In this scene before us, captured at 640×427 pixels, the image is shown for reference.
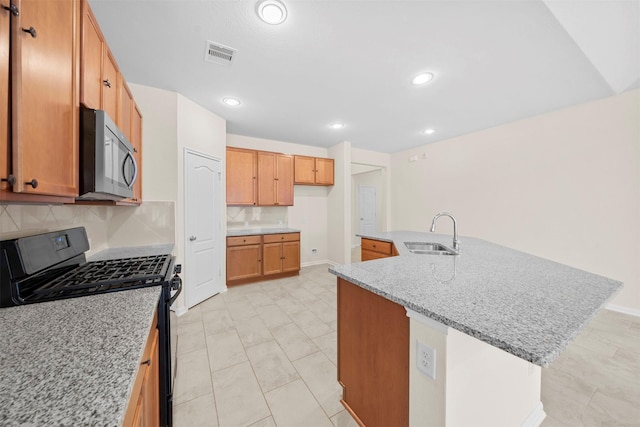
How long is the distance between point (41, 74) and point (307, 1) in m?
1.41

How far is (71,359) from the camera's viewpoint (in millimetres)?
606

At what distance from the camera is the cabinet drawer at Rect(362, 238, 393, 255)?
2.83 meters

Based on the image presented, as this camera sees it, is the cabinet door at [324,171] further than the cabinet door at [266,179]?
Yes

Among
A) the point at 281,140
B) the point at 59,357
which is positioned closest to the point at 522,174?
the point at 281,140

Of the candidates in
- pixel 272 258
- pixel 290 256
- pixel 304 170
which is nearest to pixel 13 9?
pixel 272 258

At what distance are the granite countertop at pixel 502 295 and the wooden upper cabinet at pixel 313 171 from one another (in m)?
3.22

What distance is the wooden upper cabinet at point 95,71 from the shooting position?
1.10 m

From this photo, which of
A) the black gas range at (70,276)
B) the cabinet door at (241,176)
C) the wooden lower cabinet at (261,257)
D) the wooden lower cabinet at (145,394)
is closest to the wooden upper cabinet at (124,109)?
the black gas range at (70,276)

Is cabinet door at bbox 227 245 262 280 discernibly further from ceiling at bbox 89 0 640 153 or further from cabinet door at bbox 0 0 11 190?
cabinet door at bbox 0 0 11 190

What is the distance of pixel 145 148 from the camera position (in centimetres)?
246

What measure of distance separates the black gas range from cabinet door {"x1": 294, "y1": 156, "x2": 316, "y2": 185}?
10.3 ft

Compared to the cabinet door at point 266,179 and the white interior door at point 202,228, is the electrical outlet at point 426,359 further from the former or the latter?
the cabinet door at point 266,179

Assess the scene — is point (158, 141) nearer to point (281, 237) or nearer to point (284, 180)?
point (284, 180)

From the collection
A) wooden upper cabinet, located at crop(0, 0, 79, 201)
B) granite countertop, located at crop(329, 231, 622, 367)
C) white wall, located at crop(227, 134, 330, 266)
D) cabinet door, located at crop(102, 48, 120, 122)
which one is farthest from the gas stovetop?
white wall, located at crop(227, 134, 330, 266)
